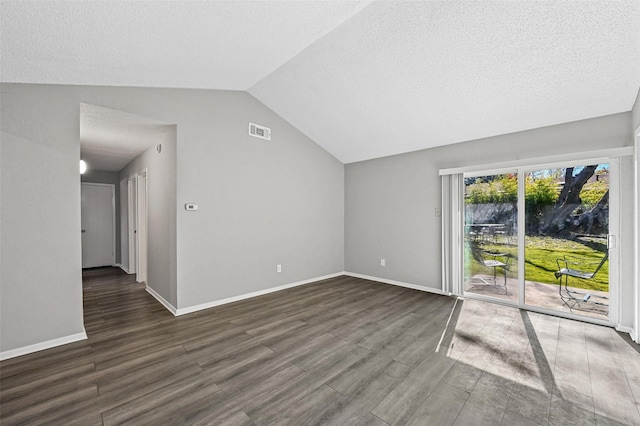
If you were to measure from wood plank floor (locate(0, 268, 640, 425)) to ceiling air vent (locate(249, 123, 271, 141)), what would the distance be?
2.71 m

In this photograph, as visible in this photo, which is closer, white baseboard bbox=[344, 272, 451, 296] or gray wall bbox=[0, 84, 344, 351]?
gray wall bbox=[0, 84, 344, 351]

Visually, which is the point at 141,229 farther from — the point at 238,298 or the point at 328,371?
the point at 328,371

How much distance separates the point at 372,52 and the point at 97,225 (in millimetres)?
7647

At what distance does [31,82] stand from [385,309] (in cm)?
468

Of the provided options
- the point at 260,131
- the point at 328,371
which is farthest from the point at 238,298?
the point at 260,131

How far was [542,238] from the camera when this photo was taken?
12.0 ft

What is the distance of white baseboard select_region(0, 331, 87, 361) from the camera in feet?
8.11

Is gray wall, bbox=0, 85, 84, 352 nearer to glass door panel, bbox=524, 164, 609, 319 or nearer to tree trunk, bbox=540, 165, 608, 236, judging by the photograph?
glass door panel, bbox=524, 164, 609, 319

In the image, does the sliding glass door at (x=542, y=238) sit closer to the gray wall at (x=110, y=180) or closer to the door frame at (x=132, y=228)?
the door frame at (x=132, y=228)

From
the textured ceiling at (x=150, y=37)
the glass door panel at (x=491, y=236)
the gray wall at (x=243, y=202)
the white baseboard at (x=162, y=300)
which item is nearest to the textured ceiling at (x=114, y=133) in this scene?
the textured ceiling at (x=150, y=37)

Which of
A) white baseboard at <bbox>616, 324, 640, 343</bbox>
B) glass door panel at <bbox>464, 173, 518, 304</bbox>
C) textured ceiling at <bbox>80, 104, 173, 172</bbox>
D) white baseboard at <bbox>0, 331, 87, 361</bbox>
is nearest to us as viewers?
white baseboard at <bbox>0, 331, 87, 361</bbox>

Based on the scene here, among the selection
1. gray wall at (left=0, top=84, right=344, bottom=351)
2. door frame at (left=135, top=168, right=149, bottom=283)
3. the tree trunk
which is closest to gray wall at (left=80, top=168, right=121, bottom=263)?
door frame at (left=135, top=168, right=149, bottom=283)

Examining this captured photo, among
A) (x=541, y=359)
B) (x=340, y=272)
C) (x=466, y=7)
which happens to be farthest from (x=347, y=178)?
(x=541, y=359)

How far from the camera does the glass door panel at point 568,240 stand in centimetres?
329
